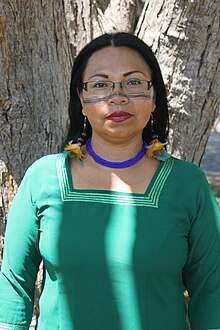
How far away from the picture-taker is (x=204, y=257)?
202 cm

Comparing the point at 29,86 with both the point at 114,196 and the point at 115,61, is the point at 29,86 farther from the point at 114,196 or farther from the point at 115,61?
the point at 114,196

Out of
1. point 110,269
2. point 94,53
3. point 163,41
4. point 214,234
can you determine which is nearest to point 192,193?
point 214,234

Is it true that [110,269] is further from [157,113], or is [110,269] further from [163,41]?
[163,41]

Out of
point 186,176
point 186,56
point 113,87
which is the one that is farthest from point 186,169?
point 186,56

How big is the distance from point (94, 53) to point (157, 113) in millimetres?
302

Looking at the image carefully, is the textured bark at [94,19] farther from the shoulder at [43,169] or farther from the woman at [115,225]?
the shoulder at [43,169]

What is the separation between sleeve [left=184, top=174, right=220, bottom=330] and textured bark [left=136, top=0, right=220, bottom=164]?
2.48 ft

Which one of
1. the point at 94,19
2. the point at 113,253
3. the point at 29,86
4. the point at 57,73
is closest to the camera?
the point at 113,253

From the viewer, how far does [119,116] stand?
2.00m

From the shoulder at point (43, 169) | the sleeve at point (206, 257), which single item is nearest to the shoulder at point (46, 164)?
the shoulder at point (43, 169)

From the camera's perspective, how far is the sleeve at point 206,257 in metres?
2.01

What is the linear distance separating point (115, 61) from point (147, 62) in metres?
0.11

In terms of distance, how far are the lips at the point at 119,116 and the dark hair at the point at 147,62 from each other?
0.19 metres

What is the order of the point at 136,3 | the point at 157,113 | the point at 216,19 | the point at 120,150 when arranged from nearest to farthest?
the point at 120,150 → the point at 157,113 → the point at 216,19 → the point at 136,3
